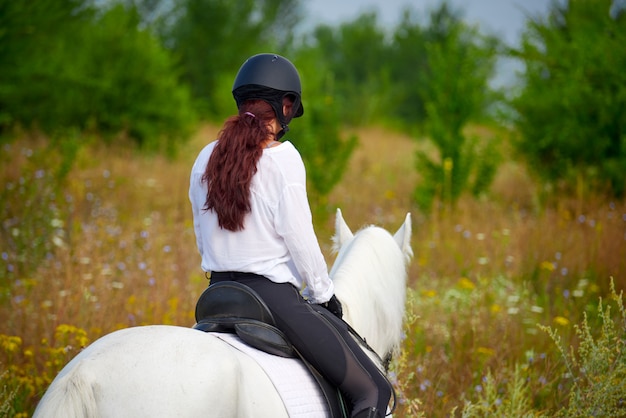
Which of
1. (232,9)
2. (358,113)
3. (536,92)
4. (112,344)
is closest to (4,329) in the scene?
(112,344)

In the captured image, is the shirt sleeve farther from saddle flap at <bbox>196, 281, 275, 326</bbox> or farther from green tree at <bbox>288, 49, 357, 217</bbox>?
green tree at <bbox>288, 49, 357, 217</bbox>

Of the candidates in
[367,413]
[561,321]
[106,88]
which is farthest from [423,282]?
[106,88]

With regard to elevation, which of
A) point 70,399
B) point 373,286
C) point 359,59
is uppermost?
point 359,59

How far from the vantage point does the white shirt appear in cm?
261

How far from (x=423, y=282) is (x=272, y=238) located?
16.2ft

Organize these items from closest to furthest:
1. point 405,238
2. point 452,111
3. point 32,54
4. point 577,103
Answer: point 405,238 < point 452,111 < point 577,103 < point 32,54

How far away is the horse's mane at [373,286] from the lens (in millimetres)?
3129

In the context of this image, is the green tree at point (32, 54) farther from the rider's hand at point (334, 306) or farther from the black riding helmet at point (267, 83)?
the rider's hand at point (334, 306)

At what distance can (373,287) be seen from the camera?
3215 mm

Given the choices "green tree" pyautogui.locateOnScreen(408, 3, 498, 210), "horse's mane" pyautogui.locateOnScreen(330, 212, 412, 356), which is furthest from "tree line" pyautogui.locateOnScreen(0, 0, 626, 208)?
"horse's mane" pyautogui.locateOnScreen(330, 212, 412, 356)

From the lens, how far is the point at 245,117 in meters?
2.69

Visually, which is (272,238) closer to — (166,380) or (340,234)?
(166,380)

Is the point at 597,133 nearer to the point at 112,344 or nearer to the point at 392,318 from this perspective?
the point at 392,318

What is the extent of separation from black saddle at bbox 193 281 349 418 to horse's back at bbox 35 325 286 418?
0.12 meters
